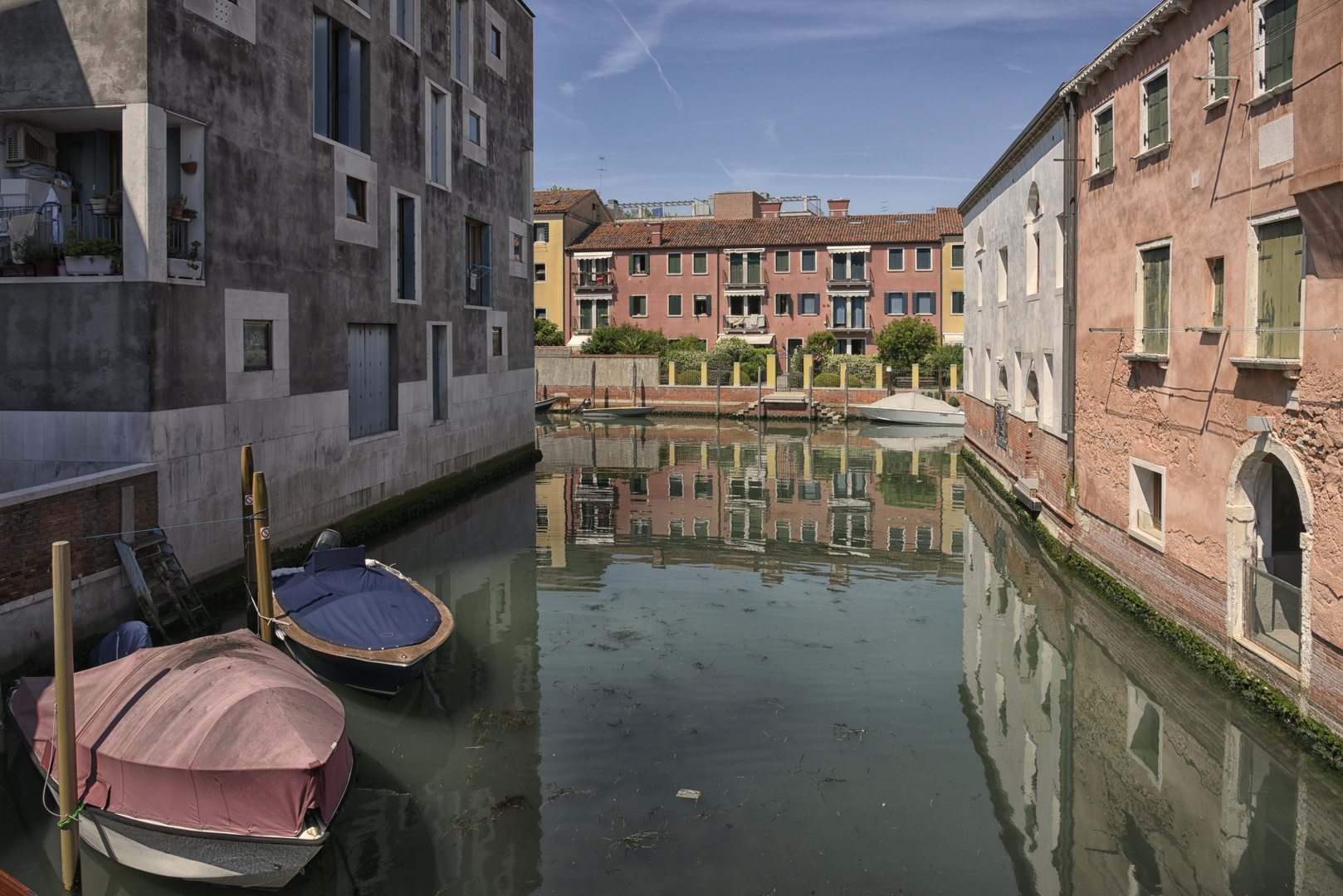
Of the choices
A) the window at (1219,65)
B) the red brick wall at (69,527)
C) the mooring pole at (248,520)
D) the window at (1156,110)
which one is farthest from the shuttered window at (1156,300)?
the red brick wall at (69,527)

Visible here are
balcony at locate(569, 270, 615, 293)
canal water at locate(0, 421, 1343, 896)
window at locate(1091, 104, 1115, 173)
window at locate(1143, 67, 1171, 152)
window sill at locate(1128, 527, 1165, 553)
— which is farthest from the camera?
balcony at locate(569, 270, 615, 293)

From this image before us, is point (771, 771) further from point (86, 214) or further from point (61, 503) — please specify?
point (86, 214)

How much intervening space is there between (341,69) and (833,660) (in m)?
12.1

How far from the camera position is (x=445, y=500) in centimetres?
1991

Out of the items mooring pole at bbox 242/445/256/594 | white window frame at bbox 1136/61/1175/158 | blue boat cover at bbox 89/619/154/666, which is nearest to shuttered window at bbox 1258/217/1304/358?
white window frame at bbox 1136/61/1175/158

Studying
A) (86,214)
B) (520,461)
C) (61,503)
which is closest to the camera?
(61,503)

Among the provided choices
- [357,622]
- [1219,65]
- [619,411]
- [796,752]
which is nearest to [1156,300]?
[1219,65]

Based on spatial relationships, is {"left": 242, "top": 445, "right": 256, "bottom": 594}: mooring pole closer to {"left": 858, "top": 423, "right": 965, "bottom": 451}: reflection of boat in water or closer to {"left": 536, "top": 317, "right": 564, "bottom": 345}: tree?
{"left": 858, "top": 423, "right": 965, "bottom": 451}: reflection of boat in water

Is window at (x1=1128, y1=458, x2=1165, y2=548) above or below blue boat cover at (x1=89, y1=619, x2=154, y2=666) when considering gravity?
above

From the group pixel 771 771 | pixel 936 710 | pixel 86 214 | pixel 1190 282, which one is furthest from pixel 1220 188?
pixel 86 214

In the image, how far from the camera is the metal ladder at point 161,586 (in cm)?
1028

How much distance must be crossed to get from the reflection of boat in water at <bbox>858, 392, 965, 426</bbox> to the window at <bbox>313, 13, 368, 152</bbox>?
82.1 feet

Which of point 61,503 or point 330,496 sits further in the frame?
point 330,496

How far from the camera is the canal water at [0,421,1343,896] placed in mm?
6688
